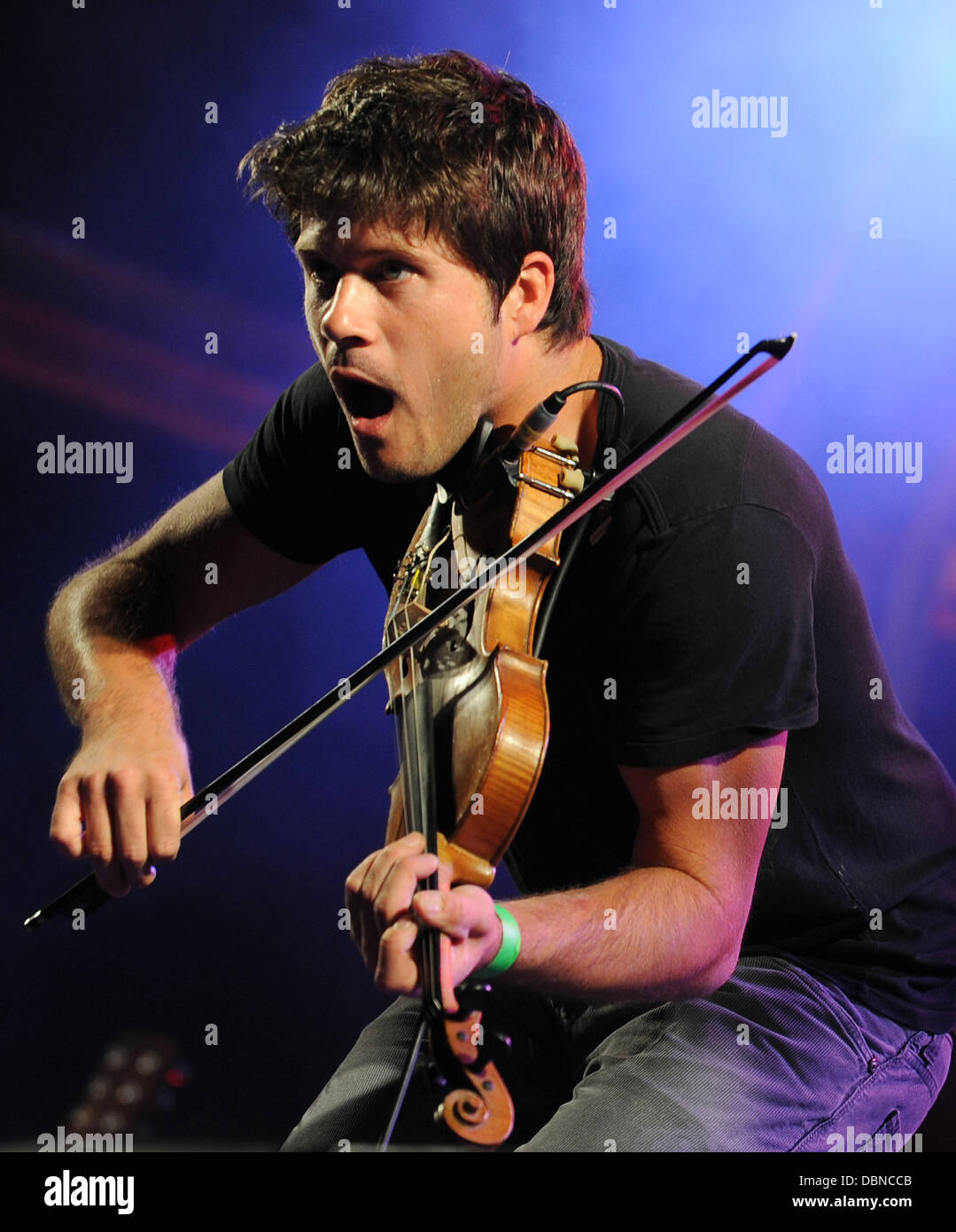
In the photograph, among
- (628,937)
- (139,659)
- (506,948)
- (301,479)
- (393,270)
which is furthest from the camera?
(301,479)

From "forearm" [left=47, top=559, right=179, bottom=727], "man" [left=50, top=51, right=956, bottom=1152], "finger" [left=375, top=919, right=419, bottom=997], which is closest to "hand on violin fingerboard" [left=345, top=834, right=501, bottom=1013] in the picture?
"finger" [left=375, top=919, right=419, bottom=997]

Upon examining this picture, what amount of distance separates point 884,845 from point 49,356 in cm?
229

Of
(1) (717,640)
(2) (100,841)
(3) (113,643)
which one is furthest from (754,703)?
(3) (113,643)

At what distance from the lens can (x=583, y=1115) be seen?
147cm

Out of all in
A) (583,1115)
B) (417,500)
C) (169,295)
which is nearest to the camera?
(583,1115)

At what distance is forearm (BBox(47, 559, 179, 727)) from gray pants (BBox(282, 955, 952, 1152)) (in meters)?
0.63

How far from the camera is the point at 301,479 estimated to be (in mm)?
2016

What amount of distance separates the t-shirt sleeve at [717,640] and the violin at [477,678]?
127 mm

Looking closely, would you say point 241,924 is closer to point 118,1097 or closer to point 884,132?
point 118,1097

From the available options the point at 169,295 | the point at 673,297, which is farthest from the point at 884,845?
the point at 169,295

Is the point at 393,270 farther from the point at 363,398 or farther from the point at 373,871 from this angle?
the point at 373,871

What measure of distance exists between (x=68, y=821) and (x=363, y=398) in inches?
27.3

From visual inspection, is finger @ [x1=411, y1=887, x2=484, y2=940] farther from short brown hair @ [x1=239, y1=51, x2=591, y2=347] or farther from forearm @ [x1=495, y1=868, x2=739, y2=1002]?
short brown hair @ [x1=239, y1=51, x2=591, y2=347]

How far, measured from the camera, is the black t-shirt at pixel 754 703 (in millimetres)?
1452
